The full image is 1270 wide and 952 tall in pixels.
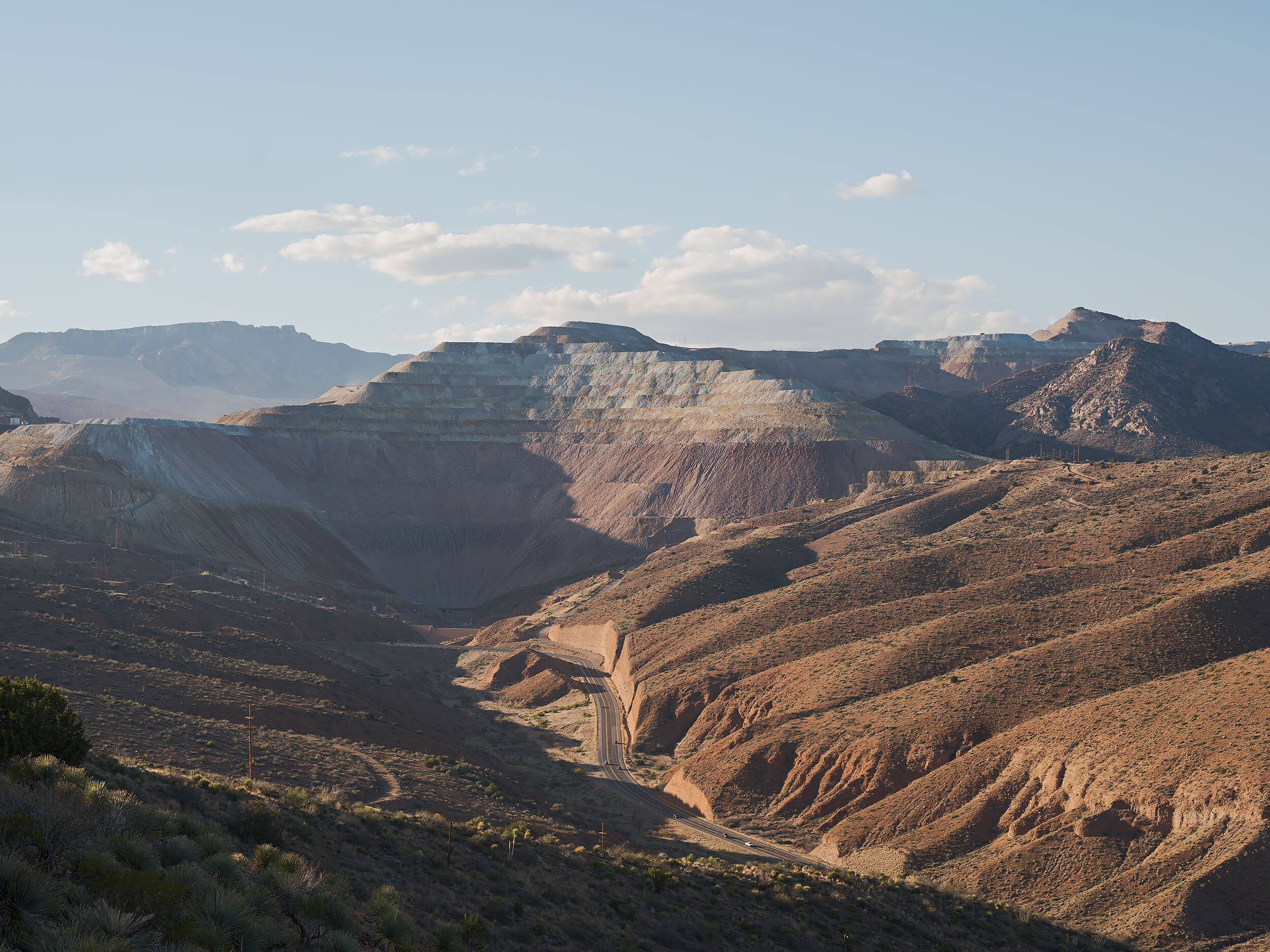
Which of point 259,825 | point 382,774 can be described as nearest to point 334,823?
point 259,825

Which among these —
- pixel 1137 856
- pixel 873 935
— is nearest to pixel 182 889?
pixel 873 935

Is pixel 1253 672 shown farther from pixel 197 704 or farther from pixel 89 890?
pixel 197 704

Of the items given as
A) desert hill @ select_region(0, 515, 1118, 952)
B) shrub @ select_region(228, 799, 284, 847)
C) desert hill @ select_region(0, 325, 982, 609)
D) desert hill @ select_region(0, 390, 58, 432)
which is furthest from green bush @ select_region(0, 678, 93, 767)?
desert hill @ select_region(0, 390, 58, 432)

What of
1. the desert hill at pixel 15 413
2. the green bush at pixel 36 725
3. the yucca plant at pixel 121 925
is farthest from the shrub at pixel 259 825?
the desert hill at pixel 15 413

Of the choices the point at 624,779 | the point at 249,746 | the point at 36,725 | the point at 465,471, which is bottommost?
the point at 624,779

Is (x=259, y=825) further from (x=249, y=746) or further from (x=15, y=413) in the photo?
(x=15, y=413)
